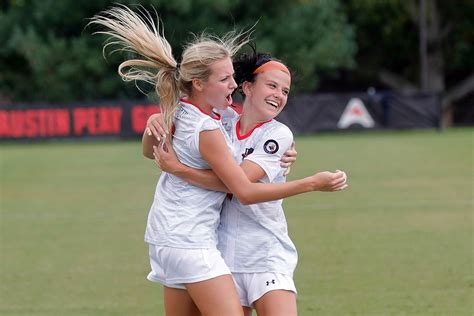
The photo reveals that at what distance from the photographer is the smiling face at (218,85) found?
5.01 m

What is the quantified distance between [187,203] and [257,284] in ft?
1.76

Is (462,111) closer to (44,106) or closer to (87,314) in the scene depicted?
(44,106)

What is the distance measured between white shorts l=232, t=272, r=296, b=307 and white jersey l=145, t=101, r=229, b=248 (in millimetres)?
258

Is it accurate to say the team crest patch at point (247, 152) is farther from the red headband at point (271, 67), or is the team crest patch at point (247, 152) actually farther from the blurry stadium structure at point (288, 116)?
the blurry stadium structure at point (288, 116)

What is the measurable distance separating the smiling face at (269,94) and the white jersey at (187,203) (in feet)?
0.72

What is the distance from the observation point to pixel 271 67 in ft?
17.2

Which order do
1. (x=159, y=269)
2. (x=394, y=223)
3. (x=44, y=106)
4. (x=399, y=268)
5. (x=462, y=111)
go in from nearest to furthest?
(x=159, y=269) < (x=399, y=268) < (x=394, y=223) < (x=44, y=106) < (x=462, y=111)

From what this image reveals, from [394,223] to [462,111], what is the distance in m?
38.5

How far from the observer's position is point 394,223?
41.0ft

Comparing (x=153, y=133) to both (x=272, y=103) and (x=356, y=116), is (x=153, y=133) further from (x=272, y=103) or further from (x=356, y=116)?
(x=356, y=116)

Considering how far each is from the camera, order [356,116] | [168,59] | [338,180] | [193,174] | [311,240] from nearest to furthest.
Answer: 1. [338,180]
2. [193,174]
3. [168,59]
4. [311,240]
5. [356,116]

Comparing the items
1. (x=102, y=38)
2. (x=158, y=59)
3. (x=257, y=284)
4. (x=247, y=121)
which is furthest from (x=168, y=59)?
(x=102, y=38)

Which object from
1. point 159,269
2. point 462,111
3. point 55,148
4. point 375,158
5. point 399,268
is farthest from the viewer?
point 462,111

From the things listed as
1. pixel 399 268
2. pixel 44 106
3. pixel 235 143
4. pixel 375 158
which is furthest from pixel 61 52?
pixel 235 143
